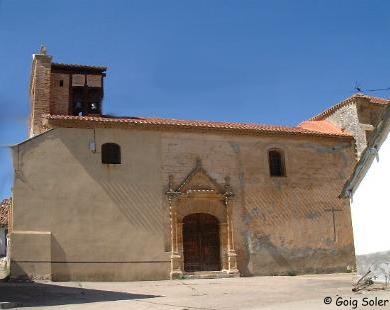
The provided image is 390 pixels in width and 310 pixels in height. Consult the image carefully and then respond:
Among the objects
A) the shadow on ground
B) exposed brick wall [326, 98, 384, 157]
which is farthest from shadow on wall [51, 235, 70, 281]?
exposed brick wall [326, 98, 384, 157]

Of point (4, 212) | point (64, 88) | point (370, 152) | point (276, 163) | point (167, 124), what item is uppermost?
point (64, 88)

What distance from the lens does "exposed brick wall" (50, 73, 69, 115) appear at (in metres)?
19.3

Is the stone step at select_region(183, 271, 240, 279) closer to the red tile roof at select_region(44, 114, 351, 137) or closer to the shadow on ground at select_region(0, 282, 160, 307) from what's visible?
the shadow on ground at select_region(0, 282, 160, 307)

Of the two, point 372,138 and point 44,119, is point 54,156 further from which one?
point 372,138

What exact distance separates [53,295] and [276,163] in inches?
434

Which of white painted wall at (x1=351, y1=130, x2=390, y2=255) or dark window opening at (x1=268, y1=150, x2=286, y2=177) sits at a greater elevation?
dark window opening at (x1=268, y1=150, x2=286, y2=177)

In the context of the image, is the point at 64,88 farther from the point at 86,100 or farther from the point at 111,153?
the point at 111,153

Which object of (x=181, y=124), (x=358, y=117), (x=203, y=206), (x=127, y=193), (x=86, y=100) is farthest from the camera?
(x=358, y=117)

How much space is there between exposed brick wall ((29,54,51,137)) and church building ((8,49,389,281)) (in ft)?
0.15

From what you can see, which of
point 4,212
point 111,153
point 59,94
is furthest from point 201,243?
point 4,212

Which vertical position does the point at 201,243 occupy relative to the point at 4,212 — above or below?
below

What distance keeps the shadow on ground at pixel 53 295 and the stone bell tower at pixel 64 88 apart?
24.1 ft

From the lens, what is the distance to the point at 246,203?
18.5 meters

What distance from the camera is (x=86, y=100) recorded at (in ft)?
66.3
